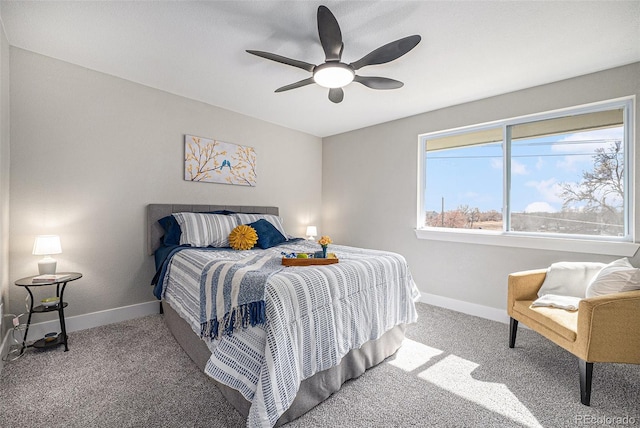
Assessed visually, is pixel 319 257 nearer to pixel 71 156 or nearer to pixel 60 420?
pixel 60 420

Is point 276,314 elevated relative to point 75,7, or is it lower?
lower

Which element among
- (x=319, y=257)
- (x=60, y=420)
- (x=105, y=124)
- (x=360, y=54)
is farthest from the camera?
(x=105, y=124)

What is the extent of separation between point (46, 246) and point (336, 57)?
2.72m

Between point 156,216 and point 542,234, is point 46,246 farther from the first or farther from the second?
point 542,234

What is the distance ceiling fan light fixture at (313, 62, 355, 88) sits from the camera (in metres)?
1.98

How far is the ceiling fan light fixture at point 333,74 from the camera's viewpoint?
1.98 metres

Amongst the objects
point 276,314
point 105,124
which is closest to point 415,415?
point 276,314

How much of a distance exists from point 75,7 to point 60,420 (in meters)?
2.61

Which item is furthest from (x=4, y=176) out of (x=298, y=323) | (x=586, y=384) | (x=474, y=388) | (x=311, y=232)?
(x=586, y=384)

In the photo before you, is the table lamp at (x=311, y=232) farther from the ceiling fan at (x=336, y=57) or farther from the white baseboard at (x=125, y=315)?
the ceiling fan at (x=336, y=57)

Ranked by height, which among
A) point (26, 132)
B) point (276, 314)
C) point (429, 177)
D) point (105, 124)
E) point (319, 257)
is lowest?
point (276, 314)

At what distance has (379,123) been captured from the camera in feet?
13.8

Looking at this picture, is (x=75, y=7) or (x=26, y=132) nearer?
(x=75, y=7)

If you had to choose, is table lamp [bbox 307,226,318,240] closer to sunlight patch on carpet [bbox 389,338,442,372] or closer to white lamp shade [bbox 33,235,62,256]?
sunlight patch on carpet [bbox 389,338,442,372]
